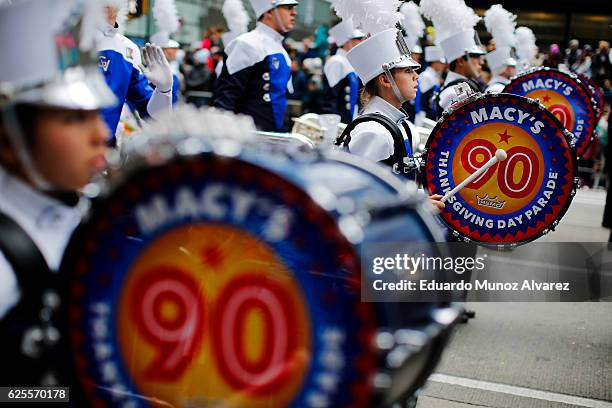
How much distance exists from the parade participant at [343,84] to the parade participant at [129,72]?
464 centimetres

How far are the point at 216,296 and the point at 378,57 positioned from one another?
98.1 inches

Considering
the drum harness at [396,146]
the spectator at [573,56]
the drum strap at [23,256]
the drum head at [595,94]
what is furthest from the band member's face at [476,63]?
the spectator at [573,56]

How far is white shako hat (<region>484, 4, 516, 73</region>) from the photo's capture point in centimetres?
903

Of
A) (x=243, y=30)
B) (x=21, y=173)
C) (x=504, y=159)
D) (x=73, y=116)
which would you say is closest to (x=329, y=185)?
(x=73, y=116)

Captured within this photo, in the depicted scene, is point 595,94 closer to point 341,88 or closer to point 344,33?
point 341,88

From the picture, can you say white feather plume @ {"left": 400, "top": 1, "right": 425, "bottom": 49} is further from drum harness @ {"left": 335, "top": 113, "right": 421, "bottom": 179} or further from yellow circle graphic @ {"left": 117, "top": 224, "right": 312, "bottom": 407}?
yellow circle graphic @ {"left": 117, "top": 224, "right": 312, "bottom": 407}

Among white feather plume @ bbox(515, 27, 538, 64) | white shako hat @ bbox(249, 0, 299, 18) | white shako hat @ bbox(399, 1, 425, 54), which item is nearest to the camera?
white shako hat @ bbox(249, 0, 299, 18)

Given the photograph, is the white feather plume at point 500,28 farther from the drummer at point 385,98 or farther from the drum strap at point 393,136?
the drum strap at point 393,136

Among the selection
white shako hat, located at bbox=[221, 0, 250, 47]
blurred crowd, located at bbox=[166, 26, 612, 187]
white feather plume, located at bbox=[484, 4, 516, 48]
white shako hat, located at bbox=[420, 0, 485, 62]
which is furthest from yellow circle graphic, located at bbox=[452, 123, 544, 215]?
blurred crowd, located at bbox=[166, 26, 612, 187]

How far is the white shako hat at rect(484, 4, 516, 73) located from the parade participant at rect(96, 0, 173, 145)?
5.39 m

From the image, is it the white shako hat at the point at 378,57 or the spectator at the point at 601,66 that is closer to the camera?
the white shako hat at the point at 378,57

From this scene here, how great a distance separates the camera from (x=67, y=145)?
1.58 meters

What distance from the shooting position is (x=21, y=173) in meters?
1.65

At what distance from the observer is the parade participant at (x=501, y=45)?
902 centimetres
